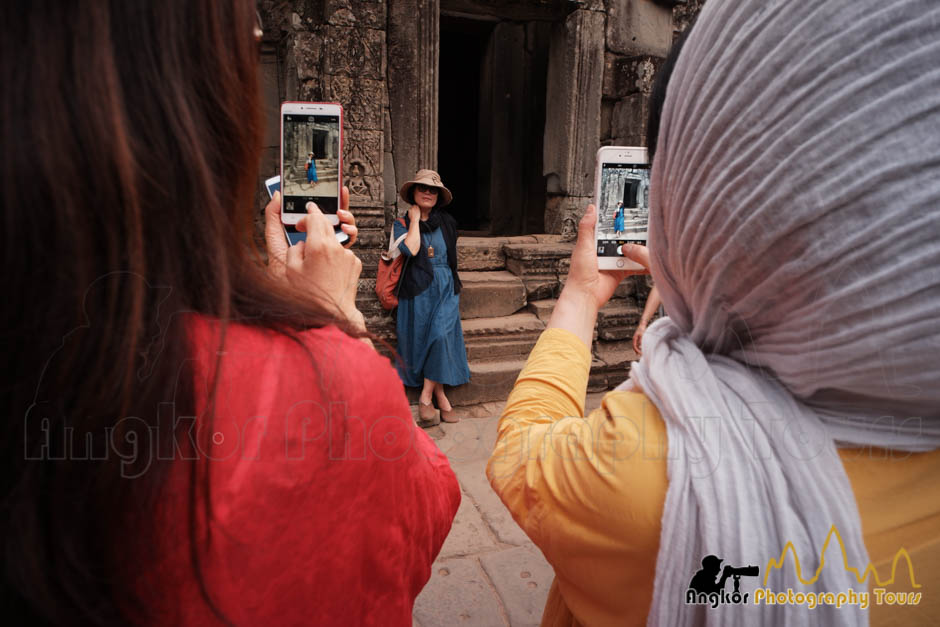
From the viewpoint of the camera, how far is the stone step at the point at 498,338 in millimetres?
4426

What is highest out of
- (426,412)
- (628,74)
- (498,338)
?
(628,74)

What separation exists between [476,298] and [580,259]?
353 cm

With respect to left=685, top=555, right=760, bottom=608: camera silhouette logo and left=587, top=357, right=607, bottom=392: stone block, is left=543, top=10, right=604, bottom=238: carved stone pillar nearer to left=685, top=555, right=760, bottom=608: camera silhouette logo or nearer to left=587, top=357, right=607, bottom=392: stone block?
left=587, top=357, right=607, bottom=392: stone block

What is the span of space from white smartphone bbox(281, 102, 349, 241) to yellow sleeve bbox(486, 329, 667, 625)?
4.41 feet

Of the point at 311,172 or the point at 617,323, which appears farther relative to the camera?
the point at 617,323

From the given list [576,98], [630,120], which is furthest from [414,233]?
[630,120]

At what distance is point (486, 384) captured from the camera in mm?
4266

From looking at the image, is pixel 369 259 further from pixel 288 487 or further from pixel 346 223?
pixel 288 487

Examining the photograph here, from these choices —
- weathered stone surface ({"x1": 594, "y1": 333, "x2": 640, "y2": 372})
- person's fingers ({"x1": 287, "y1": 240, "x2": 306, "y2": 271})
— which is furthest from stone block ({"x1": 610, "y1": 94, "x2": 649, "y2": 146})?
person's fingers ({"x1": 287, "y1": 240, "x2": 306, "y2": 271})

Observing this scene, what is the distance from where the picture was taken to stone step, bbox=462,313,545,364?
4.43 meters

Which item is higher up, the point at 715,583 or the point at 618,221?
the point at 618,221

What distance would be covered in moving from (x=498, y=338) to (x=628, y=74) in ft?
9.93

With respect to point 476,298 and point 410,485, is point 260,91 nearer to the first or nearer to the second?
point 410,485

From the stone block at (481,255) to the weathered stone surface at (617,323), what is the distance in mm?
1083
